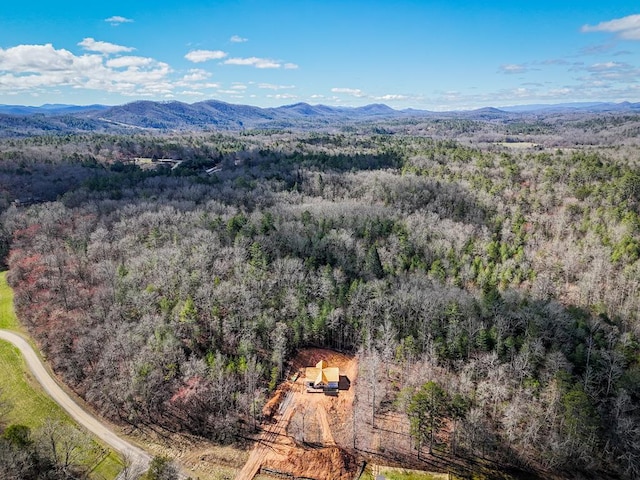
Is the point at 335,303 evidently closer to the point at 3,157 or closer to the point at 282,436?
the point at 282,436

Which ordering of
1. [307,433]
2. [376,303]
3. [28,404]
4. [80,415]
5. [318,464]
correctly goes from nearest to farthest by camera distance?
[318,464] → [307,433] → [80,415] → [28,404] → [376,303]

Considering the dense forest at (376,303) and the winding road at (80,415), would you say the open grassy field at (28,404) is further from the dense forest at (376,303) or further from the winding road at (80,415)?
the dense forest at (376,303)

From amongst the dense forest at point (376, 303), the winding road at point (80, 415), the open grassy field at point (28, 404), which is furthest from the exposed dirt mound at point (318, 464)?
the open grassy field at point (28, 404)

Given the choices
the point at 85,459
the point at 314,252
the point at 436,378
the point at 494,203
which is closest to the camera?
the point at 85,459

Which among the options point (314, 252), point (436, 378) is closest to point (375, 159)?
point (314, 252)

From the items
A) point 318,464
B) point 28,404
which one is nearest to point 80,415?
point 28,404

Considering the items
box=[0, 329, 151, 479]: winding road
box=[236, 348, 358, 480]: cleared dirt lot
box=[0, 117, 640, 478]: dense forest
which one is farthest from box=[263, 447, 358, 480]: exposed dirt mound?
box=[0, 329, 151, 479]: winding road

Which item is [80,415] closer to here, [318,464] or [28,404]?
[28,404]
